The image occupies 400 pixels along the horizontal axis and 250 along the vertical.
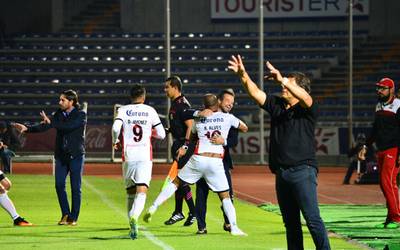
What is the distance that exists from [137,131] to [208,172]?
107cm

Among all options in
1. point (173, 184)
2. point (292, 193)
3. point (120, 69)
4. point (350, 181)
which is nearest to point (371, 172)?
point (350, 181)

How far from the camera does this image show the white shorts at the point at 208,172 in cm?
1527

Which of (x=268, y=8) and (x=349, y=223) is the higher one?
(x=268, y=8)

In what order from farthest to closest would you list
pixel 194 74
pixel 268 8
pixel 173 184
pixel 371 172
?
pixel 268 8
pixel 194 74
pixel 371 172
pixel 173 184

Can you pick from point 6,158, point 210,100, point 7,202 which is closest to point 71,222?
point 7,202

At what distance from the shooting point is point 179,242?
14.6m

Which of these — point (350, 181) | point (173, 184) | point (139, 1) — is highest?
point (139, 1)

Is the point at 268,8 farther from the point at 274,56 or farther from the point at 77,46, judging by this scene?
the point at 77,46

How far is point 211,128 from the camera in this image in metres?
15.3

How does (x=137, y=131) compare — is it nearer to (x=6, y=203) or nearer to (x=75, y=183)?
(x=75, y=183)

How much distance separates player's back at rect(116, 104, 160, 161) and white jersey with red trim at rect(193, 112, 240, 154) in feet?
2.15

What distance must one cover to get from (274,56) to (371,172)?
66.5 ft

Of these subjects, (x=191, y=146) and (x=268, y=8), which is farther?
(x=268, y=8)

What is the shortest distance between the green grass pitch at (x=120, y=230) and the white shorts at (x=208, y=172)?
2.25 feet
